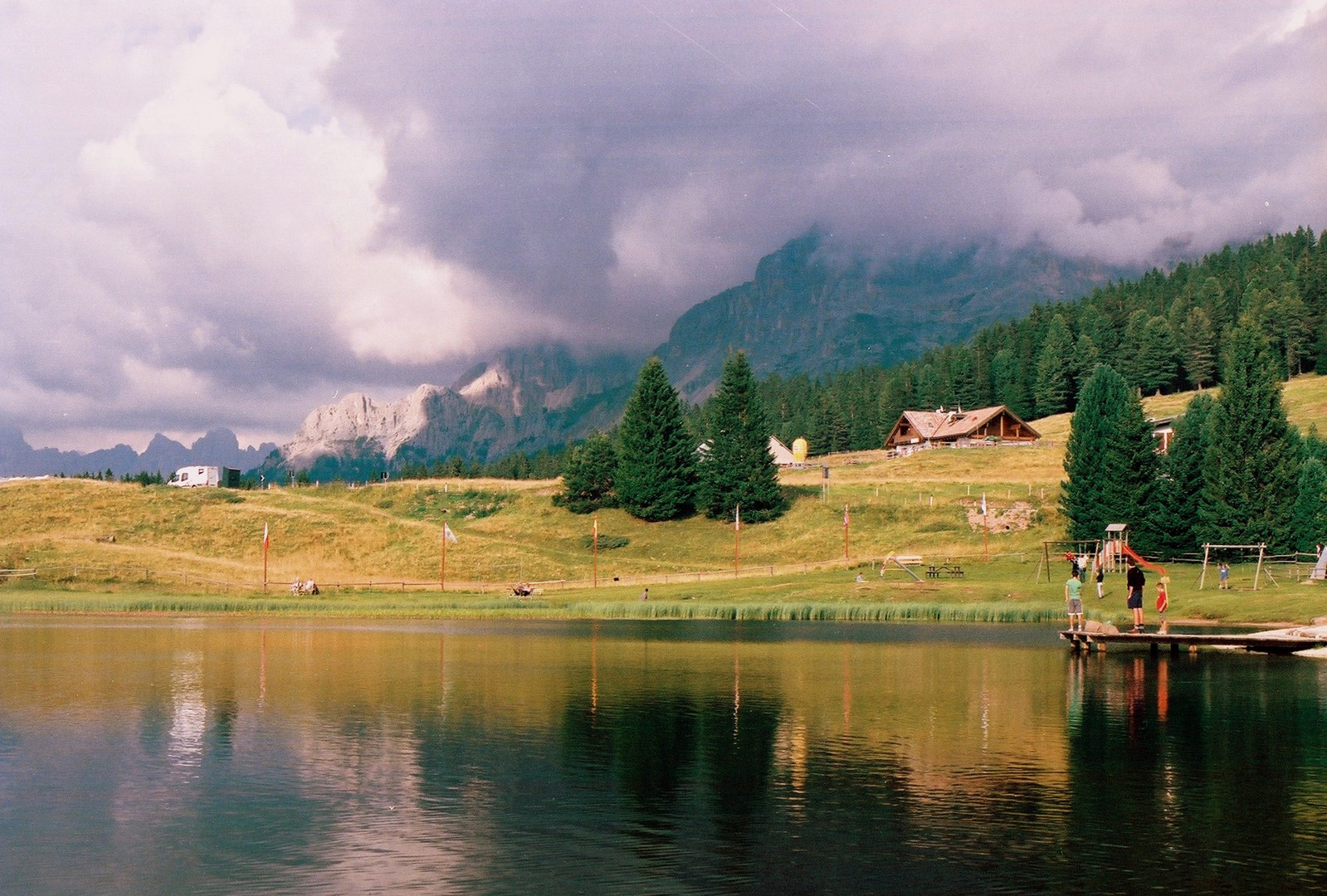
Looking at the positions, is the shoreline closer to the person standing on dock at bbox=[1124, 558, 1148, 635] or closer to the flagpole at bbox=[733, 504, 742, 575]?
the person standing on dock at bbox=[1124, 558, 1148, 635]

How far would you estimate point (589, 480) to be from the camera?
139 meters

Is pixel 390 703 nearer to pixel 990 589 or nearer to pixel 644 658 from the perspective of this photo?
pixel 644 658

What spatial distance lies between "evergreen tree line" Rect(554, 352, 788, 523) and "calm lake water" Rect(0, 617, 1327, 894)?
8792 centimetres

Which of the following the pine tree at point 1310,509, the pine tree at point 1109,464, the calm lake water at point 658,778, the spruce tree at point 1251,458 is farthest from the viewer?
the pine tree at point 1109,464

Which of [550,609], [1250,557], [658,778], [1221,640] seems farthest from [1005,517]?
[658,778]

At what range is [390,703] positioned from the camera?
33312mm

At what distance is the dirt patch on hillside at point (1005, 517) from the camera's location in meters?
116

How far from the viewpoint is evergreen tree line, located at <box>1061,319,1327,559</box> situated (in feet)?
308

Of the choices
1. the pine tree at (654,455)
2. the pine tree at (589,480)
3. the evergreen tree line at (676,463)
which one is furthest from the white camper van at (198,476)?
the pine tree at (654,455)

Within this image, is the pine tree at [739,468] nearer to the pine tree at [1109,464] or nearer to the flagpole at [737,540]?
the flagpole at [737,540]

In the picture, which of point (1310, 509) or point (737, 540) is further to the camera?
point (737, 540)

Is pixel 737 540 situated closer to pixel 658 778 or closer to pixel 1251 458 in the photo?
pixel 1251 458

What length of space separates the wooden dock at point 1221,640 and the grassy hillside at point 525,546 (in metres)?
18.6

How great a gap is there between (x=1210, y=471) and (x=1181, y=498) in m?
4.95
